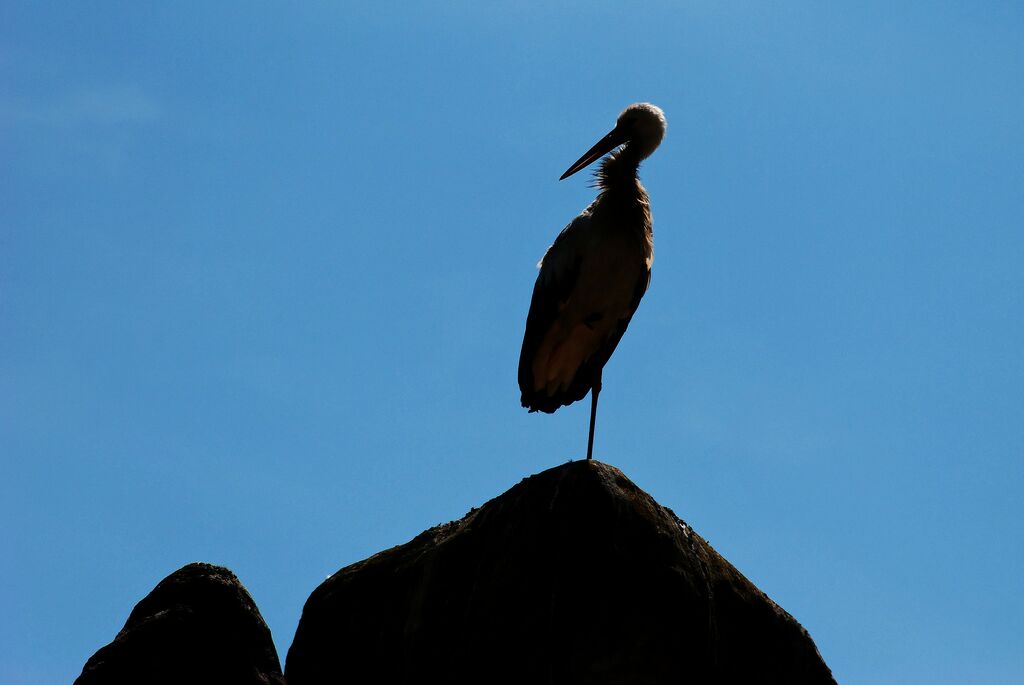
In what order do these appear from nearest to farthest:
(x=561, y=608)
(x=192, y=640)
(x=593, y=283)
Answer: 1. (x=561, y=608)
2. (x=192, y=640)
3. (x=593, y=283)

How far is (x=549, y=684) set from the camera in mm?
7863

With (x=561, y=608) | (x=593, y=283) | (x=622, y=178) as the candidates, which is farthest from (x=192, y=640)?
(x=622, y=178)

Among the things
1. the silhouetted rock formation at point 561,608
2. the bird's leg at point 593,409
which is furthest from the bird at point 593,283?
the silhouetted rock formation at point 561,608

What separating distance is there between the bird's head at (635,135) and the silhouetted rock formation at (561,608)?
17.6ft

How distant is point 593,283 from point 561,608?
16.9 feet

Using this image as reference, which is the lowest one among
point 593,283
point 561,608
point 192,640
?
point 561,608

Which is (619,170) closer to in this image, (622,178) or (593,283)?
(622,178)

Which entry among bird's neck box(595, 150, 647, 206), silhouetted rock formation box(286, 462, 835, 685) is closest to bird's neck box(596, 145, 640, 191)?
bird's neck box(595, 150, 647, 206)

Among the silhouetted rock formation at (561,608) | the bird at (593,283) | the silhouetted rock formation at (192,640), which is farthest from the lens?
the bird at (593,283)

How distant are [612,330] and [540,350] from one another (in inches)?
28.7

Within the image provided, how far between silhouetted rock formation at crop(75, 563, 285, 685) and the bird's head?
20.4 ft

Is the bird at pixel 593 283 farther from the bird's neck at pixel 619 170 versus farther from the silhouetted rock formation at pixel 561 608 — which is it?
the silhouetted rock formation at pixel 561 608

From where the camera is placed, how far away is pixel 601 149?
45.9 ft

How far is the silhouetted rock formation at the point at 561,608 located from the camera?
7.99m
